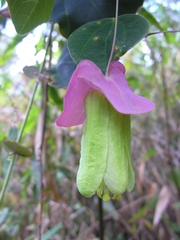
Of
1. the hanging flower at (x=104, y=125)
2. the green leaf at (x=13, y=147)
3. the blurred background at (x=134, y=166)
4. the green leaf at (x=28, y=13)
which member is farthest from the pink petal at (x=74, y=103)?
the blurred background at (x=134, y=166)

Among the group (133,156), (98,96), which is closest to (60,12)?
(98,96)

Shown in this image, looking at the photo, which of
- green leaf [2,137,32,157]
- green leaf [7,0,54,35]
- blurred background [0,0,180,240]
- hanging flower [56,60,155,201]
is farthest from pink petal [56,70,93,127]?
blurred background [0,0,180,240]

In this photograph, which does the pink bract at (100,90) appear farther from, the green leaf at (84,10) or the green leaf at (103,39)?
the green leaf at (84,10)

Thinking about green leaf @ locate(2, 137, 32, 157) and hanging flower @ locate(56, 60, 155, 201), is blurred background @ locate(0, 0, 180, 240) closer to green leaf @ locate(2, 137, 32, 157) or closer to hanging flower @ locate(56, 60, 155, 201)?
green leaf @ locate(2, 137, 32, 157)

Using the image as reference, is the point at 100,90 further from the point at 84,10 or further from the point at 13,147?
the point at 13,147

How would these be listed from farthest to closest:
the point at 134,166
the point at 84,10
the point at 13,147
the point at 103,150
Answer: the point at 134,166, the point at 13,147, the point at 84,10, the point at 103,150

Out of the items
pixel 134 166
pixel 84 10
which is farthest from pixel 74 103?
pixel 134 166

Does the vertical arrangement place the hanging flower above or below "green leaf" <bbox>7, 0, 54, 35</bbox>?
below
